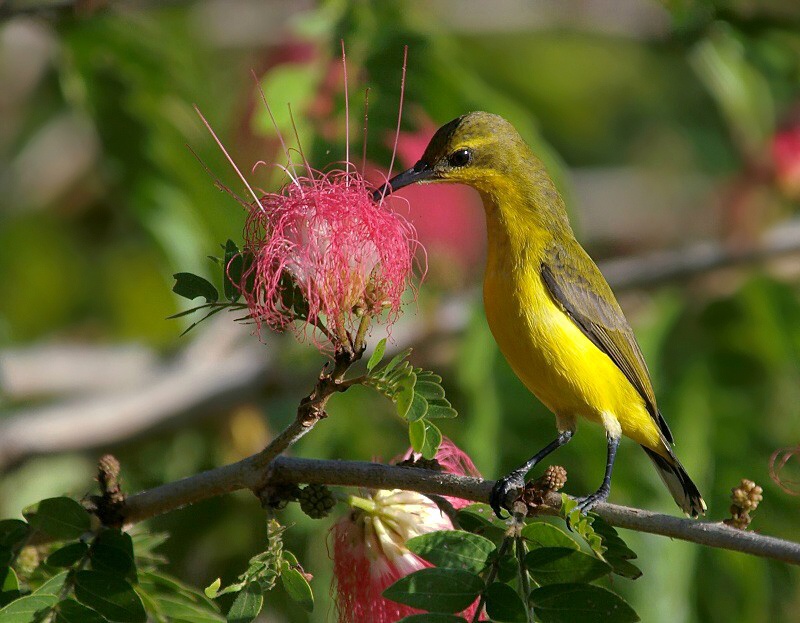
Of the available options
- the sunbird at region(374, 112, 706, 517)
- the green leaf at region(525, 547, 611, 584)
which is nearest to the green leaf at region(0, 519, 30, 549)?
the green leaf at region(525, 547, 611, 584)

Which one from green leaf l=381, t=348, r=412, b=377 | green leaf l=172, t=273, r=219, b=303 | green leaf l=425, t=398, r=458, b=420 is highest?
green leaf l=172, t=273, r=219, b=303

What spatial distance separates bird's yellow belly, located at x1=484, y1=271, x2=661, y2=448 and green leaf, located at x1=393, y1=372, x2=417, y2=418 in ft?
2.98

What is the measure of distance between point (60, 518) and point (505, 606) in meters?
1.10

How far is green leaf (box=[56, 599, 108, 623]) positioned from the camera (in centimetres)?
255

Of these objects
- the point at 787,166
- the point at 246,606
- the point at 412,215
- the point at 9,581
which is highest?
the point at 246,606

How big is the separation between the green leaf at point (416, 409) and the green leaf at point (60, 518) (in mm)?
866

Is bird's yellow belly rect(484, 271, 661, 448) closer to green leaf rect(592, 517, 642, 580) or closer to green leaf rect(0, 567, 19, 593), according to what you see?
green leaf rect(592, 517, 642, 580)

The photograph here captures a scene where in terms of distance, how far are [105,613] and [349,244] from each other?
40.9 inches

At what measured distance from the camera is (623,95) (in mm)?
8547

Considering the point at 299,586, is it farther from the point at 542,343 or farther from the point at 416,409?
the point at 542,343

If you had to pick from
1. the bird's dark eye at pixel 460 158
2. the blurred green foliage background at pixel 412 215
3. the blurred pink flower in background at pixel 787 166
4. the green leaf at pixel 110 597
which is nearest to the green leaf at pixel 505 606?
the green leaf at pixel 110 597

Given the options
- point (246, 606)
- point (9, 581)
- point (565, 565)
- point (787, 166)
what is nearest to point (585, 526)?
point (565, 565)

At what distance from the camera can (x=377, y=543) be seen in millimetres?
2916

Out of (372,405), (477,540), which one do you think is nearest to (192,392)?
(372,405)
